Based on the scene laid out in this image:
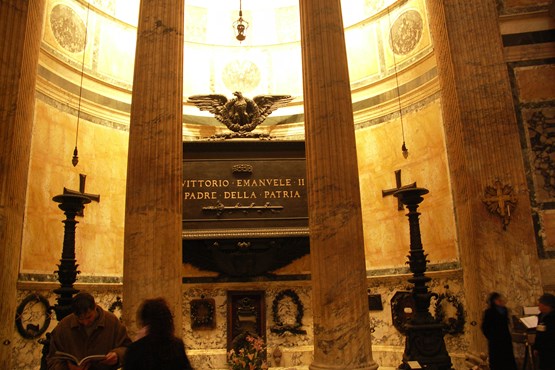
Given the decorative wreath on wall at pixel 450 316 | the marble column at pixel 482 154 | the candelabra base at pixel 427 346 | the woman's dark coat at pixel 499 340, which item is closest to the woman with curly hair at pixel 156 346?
the woman's dark coat at pixel 499 340

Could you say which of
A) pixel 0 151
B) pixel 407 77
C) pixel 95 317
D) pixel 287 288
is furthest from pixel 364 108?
pixel 95 317

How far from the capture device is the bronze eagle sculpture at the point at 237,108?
35.8 feet

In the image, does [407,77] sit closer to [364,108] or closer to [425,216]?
[364,108]

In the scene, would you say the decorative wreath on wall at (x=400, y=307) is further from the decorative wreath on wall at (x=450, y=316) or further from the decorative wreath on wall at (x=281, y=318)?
the decorative wreath on wall at (x=281, y=318)

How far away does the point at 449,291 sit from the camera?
9.16 metres

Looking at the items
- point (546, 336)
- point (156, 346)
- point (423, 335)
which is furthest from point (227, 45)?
point (156, 346)

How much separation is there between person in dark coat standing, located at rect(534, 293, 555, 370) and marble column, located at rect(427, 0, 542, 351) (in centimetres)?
216

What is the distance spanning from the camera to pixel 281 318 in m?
10.3

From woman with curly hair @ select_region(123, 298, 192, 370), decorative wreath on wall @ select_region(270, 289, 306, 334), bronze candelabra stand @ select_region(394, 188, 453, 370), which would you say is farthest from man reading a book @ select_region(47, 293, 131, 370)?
decorative wreath on wall @ select_region(270, 289, 306, 334)

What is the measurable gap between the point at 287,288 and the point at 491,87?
5.75 metres

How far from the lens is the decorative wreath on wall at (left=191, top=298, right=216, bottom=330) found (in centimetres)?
1012

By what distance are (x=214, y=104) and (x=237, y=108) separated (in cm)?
56

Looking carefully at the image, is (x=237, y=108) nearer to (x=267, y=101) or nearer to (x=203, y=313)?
(x=267, y=101)

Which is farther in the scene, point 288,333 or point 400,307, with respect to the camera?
point 288,333
